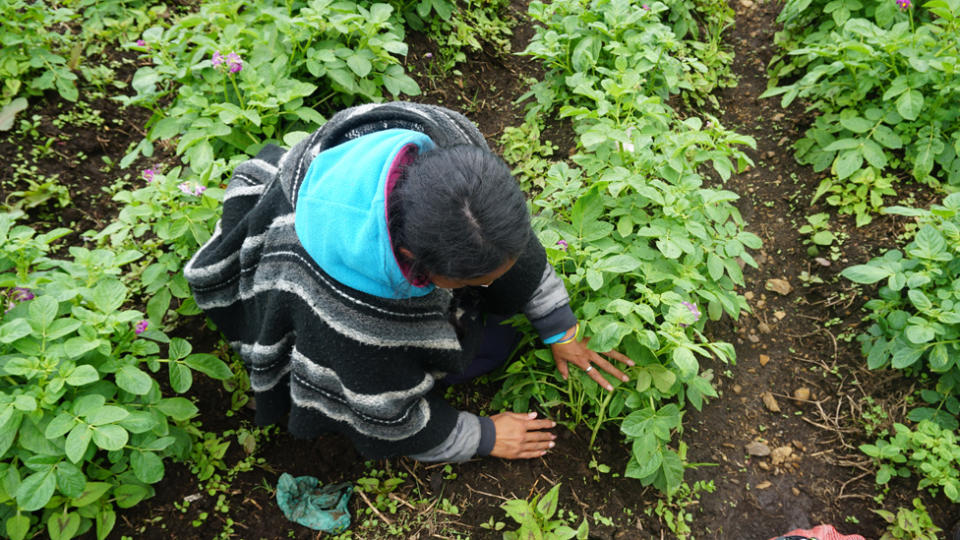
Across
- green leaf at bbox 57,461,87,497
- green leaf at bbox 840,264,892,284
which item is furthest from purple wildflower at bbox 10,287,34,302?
green leaf at bbox 840,264,892,284

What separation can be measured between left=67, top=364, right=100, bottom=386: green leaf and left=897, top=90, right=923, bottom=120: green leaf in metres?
2.84

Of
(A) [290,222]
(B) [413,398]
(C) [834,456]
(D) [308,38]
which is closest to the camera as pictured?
(A) [290,222]

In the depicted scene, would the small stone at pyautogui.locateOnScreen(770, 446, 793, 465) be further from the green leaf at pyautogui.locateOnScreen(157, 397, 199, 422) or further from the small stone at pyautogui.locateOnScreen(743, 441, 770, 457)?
the green leaf at pyautogui.locateOnScreen(157, 397, 199, 422)

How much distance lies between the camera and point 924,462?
6.28 feet

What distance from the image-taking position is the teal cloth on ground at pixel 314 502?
199 cm

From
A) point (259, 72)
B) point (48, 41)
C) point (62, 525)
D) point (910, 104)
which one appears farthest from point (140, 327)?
point (910, 104)

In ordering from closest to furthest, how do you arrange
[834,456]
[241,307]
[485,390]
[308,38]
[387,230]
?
1. [387,230]
2. [241,307]
3. [834,456]
4. [485,390]
5. [308,38]

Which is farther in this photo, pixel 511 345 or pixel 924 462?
pixel 511 345

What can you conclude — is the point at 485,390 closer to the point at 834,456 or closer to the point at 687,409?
the point at 687,409

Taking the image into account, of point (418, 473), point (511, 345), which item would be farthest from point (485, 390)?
point (418, 473)

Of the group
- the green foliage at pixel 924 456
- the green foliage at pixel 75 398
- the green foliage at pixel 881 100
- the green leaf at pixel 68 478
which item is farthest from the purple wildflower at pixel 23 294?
the green foliage at pixel 881 100

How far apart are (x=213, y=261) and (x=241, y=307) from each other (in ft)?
0.61

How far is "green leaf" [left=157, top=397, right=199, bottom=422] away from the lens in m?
1.84

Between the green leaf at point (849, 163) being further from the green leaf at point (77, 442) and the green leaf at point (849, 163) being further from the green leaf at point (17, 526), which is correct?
the green leaf at point (17, 526)
